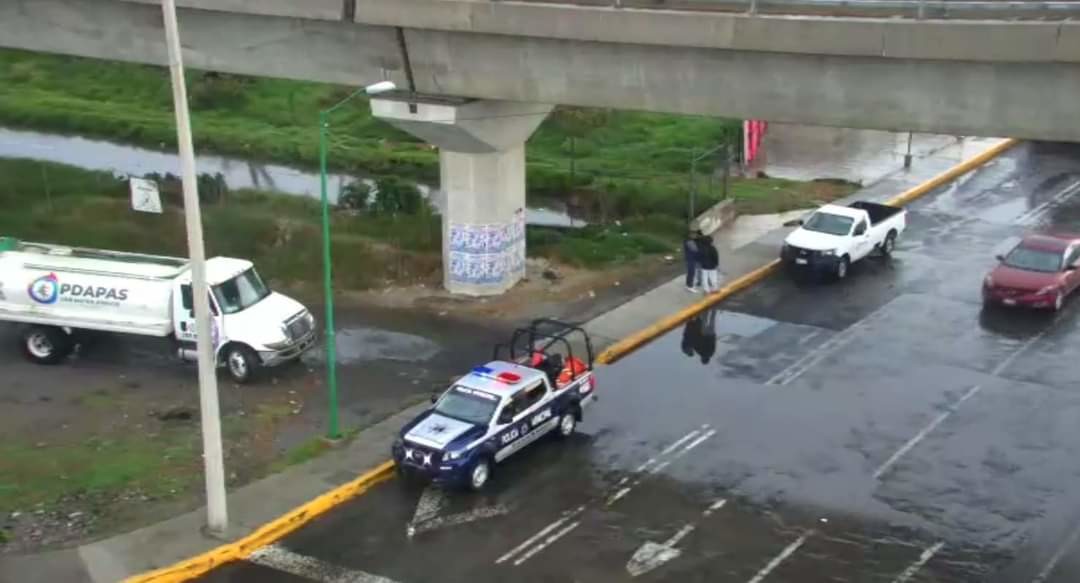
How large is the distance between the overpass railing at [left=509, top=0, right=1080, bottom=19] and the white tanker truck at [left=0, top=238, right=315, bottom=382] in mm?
8891

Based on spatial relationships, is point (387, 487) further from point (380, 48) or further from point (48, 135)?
point (48, 135)

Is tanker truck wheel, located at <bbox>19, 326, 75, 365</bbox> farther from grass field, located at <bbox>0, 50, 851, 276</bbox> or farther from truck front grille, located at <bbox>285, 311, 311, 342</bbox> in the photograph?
grass field, located at <bbox>0, 50, 851, 276</bbox>

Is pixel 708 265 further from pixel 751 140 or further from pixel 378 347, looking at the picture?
pixel 751 140

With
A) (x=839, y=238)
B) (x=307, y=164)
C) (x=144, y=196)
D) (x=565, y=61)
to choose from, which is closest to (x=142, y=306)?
(x=144, y=196)

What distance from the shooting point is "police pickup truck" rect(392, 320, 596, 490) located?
19.9 meters

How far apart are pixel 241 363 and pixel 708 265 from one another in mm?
11045

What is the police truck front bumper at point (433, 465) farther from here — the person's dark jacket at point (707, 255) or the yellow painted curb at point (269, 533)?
the person's dark jacket at point (707, 255)

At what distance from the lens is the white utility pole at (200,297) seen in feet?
54.9

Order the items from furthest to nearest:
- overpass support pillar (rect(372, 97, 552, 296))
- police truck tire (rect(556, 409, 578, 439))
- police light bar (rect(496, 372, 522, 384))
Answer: overpass support pillar (rect(372, 97, 552, 296)) < police truck tire (rect(556, 409, 578, 439)) < police light bar (rect(496, 372, 522, 384))

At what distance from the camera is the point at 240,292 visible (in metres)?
25.3

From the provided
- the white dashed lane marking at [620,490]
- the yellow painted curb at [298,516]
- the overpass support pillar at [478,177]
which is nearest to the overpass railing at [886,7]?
the overpass support pillar at [478,177]

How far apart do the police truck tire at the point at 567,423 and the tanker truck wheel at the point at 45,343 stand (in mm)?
10556

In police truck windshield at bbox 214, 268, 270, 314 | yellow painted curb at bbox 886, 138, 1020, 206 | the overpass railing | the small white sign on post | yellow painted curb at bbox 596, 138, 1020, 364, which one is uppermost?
the overpass railing

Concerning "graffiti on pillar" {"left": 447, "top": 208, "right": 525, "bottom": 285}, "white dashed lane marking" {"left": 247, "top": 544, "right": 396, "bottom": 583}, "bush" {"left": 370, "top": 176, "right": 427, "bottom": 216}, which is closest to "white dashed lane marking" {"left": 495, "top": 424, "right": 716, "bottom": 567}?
"white dashed lane marking" {"left": 247, "top": 544, "right": 396, "bottom": 583}
